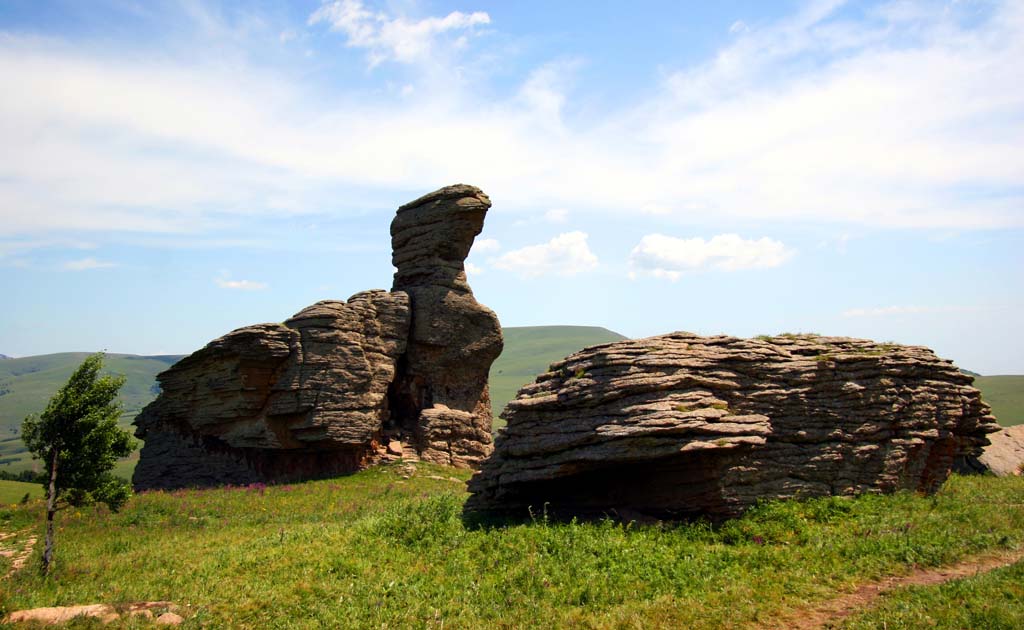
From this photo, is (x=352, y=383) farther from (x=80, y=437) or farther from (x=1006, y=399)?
(x=1006, y=399)

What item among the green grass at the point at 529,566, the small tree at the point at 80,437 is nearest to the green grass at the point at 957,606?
the green grass at the point at 529,566

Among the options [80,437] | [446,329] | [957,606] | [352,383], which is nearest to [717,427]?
[957,606]

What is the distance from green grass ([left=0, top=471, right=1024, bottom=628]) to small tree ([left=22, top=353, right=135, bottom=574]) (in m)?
2.33

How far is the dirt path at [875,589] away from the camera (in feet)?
43.8

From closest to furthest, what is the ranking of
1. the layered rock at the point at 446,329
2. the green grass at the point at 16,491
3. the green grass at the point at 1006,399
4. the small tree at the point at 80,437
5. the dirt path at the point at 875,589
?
1. the dirt path at the point at 875,589
2. the small tree at the point at 80,437
3. the layered rock at the point at 446,329
4. the green grass at the point at 16,491
5. the green grass at the point at 1006,399

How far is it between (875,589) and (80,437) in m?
23.4

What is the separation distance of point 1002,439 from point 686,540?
3047cm

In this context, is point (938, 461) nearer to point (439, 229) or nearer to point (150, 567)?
point (150, 567)

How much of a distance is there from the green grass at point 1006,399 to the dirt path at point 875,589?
115m

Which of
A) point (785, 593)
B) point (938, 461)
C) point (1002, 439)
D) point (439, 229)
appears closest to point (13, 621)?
point (785, 593)

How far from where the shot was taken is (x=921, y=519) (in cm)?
1908

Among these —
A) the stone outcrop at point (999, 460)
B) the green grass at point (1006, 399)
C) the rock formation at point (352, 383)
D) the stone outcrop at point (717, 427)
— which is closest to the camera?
the stone outcrop at point (717, 427)

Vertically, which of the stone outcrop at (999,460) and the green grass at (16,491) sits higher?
the stone outcrop at (999,460)

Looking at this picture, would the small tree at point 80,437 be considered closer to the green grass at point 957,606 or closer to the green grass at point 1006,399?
the green grass at point 957,606
